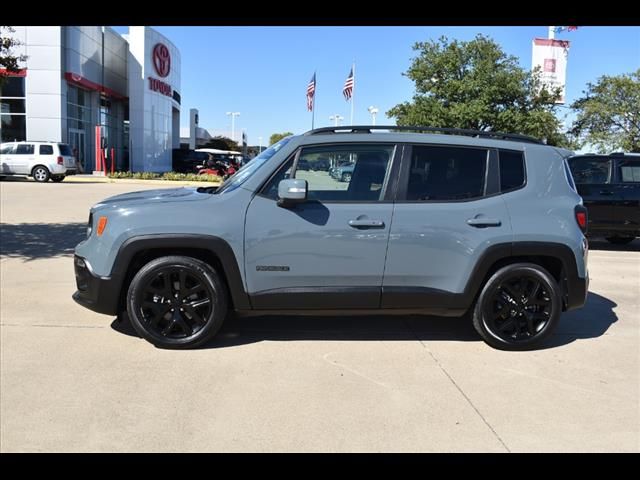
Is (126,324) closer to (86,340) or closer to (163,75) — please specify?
(86,340)

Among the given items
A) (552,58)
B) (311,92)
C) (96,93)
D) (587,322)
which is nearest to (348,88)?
(311,92)

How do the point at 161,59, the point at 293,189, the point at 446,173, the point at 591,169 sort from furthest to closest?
1. the point at 161,59
2. the point at 591,169
3. the point at 446,173
4. the point at 293,189

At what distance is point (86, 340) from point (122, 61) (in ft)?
123

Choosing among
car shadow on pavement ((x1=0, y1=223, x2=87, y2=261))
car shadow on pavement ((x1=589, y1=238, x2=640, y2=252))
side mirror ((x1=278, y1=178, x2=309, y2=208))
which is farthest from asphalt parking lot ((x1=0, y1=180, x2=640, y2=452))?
car shadow on pavement ((x1=589, y1=238, x2=640, y2=252))

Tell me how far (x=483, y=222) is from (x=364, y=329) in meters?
1.47

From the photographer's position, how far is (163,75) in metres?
39.0

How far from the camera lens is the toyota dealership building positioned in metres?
28.9

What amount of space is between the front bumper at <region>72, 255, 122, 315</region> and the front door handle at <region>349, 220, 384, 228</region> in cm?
191

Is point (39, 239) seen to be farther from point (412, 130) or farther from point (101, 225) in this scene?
point (412, 130)

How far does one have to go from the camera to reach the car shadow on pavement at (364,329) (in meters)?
4.82

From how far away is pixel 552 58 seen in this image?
2673 centimetres

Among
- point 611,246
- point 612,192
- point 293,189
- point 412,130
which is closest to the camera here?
point 293,189

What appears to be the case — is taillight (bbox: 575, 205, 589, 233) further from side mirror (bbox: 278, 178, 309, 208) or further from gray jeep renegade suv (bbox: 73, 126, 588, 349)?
side mirror (bbox: 278, 178, 309, 208)

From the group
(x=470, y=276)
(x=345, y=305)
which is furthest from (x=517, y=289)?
(x=345, y=305)
